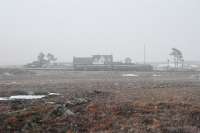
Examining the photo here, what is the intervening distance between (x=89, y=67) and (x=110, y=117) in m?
51.3

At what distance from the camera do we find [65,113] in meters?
14.1

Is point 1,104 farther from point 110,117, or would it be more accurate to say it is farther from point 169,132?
point 169,132

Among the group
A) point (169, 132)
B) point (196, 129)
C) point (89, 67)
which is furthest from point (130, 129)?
point (89, 67)

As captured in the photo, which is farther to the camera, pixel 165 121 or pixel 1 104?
pixel 1 104

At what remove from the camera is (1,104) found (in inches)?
703

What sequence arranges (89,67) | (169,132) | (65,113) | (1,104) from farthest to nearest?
(89,67) → (1,104) → (65,113) → (169,132)

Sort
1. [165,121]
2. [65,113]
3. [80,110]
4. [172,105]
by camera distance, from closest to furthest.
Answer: [165,121], [65,113], [80,110], [172,105]

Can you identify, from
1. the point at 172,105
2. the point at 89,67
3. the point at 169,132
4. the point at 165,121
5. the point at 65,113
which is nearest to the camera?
the point at 169,132

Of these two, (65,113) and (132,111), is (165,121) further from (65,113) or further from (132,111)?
(65,113)

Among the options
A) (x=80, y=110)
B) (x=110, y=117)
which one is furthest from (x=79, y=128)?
(x=80, y=110)

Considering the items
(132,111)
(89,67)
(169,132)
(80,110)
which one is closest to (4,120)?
(80,110)

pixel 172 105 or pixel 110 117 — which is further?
pixel 172 105

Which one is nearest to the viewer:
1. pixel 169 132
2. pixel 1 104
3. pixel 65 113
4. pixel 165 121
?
pixel 169 132

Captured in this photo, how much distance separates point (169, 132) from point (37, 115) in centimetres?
595
